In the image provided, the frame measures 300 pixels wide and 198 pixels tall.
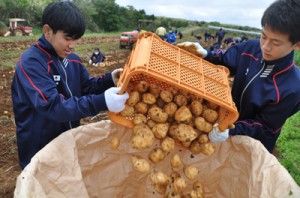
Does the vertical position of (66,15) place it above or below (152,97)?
above

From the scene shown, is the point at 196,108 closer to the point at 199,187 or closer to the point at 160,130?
the point at 160,130

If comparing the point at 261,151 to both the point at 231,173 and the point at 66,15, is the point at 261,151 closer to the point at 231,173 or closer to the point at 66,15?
the point at 231,173

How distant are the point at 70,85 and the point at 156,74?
69 centimetres

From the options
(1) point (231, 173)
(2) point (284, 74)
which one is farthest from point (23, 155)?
(2) point (284, 74)

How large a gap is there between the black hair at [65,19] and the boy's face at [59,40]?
0.02m

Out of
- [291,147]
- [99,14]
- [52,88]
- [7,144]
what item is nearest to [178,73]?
[52,88]

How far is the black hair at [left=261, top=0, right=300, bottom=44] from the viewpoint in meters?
1.47

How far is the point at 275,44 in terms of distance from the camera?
5.08ft

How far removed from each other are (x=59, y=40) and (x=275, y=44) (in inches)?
42.7

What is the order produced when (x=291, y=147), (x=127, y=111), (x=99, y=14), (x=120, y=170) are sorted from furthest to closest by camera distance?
(x=99, y=14)
(x=291, y=147)
(x=120, y=170)
(x=127, y=111)

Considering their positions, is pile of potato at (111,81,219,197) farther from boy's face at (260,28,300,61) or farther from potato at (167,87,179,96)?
boy's face at (260,28,300,61)

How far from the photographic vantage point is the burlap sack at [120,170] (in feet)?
4.15

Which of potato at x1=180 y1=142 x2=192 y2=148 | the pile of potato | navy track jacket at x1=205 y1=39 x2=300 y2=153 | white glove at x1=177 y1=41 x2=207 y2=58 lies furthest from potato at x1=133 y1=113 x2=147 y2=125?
white glove at x1=177 y1=41 x2=207 y2=58

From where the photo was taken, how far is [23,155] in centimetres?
171
